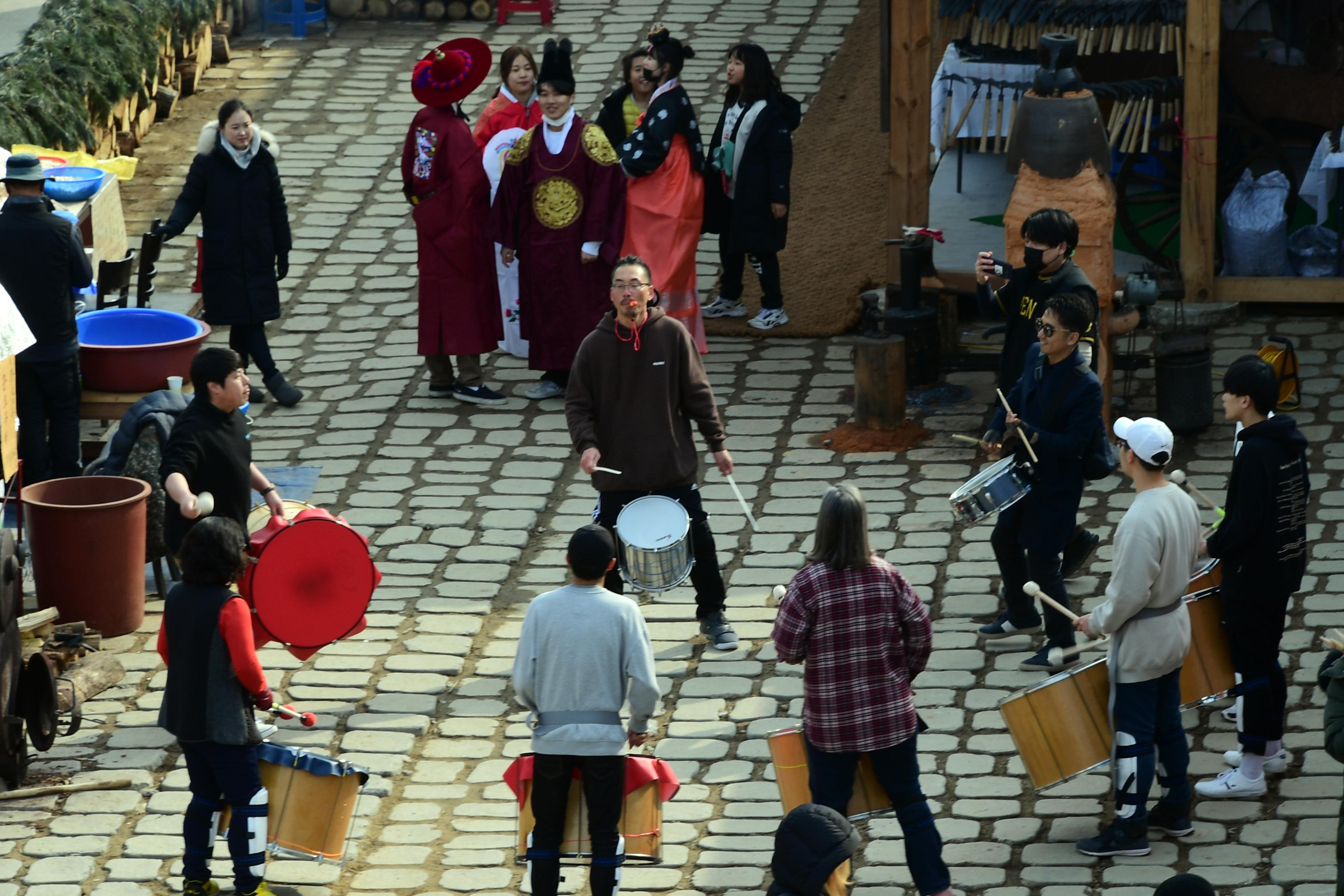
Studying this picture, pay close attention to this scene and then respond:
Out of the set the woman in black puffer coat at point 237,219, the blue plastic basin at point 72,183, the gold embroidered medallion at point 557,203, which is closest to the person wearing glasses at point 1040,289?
the gold embroidered medallion at point 557,203

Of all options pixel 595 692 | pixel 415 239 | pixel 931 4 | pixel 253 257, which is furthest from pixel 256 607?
pixel 415 239

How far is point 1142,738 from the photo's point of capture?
6.15m

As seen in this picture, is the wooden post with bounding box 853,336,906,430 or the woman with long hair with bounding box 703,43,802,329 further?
the woman with long hair with bounding box 703,43,802,329

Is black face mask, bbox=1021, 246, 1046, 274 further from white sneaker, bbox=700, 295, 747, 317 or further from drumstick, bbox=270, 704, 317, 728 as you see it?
white sneaker, bbox=700, 295, 747, 317

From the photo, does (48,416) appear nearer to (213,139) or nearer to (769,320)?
(213,139)

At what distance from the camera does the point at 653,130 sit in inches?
421

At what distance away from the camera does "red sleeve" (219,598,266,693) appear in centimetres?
592

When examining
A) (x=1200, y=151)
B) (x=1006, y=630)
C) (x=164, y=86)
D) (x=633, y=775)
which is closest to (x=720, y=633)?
(x=1006, y=630)

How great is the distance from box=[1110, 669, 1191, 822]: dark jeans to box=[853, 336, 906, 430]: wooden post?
13.2ft

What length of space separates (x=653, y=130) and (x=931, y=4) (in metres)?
1.79

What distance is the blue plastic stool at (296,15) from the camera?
54.7 feet

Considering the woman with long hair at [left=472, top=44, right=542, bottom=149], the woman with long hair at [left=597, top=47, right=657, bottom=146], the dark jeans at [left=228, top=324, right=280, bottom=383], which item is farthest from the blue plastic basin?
the woman with long hair at [left=597, top=47, right=657, bottom=146]

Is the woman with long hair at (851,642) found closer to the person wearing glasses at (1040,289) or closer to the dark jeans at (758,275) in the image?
the person wearing glasses at (1040,289)

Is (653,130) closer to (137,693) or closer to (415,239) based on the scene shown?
(415,239)
